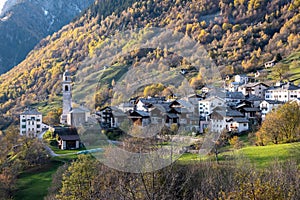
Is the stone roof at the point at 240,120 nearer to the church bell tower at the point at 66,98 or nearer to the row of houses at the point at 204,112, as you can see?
the row of houses at the point at 204,112

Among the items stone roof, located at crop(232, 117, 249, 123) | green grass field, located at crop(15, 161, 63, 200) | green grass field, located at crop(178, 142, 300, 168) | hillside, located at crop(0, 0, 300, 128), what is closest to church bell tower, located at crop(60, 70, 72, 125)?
hillside, located at crop(0, 0, 300, 128)

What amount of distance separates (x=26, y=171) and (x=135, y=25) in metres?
111

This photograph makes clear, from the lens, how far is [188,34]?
121m

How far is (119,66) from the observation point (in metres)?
87.8

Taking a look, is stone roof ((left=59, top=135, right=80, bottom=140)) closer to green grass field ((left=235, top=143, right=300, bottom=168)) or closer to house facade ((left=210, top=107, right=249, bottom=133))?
house facade ((left=210, top=107, right=249, bottom=133))

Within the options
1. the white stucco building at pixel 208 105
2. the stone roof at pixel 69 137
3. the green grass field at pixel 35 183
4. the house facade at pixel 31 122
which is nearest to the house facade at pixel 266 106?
the white stucco building at pixel 208 105

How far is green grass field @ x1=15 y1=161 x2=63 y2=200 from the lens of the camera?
96.4 ft

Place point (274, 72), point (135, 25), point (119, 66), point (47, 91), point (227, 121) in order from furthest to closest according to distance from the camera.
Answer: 1. point (135, 25)
2. point (47, 91)
3. point (119, 66)
4. point (274, 72)
5. point (227, 121)

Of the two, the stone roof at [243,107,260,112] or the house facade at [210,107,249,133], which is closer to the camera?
the house facade at [210,107,249,133]

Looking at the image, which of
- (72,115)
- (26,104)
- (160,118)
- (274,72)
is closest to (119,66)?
(26,104)

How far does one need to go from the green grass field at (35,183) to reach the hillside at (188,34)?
4113 cm

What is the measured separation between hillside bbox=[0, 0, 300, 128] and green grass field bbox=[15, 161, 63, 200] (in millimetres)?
41133

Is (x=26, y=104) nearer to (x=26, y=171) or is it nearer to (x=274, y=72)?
(x=274, y=72)

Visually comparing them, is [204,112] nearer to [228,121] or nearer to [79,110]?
[228,121]
